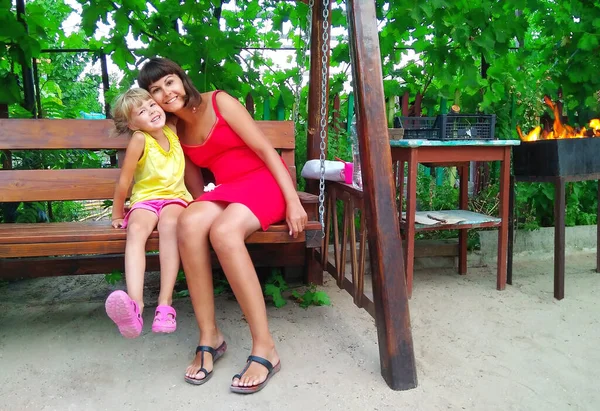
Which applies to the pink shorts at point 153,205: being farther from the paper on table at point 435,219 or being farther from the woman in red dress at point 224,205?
the paper on table at point 435,219

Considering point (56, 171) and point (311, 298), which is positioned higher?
point (56, 171)

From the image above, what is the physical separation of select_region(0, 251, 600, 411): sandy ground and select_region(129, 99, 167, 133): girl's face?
3.73 feet

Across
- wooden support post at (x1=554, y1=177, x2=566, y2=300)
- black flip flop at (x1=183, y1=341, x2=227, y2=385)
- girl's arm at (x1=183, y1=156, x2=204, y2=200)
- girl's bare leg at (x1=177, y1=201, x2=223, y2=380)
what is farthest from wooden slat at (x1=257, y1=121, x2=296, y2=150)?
wooden support post at (x1=554, y1=177, x2=566, y2=300)

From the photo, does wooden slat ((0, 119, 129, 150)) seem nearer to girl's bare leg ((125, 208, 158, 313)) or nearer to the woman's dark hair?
the woman's dark hair

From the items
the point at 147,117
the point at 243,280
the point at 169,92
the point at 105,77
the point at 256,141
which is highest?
the point at 105,77

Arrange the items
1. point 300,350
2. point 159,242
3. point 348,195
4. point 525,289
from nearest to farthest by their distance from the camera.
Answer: point 159,242 < point 300,350 < point 348,195 < point 525,289

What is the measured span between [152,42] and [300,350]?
2.43 m

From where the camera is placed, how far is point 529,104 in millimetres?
4340

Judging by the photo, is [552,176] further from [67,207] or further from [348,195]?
[67,207]

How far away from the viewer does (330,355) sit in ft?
7.98

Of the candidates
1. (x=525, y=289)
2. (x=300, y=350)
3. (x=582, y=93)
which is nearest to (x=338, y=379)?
(x=300, y=350)

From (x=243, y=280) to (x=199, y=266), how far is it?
0.73ft

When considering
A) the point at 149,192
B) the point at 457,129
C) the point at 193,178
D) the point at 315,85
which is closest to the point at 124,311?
the point at 149,192

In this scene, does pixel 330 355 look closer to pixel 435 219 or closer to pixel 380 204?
pixel 380 204
